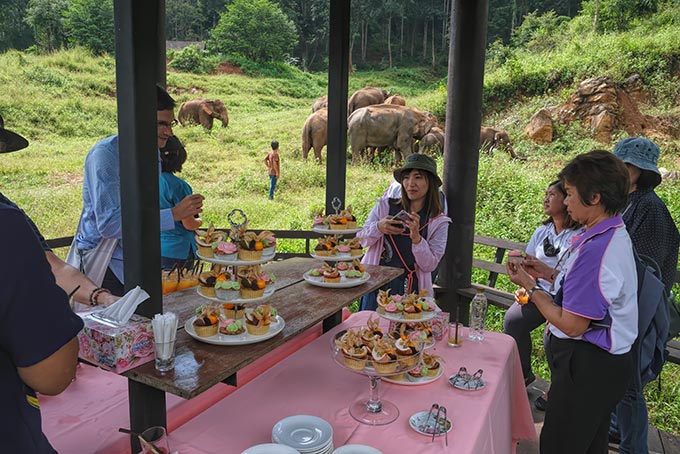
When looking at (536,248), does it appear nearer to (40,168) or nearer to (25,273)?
(25,273)

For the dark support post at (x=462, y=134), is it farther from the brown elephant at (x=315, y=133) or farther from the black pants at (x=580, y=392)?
the brown elephant at (x=315, y=133)

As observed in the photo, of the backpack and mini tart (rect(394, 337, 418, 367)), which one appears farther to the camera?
the backpack

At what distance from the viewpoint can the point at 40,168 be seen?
39.8ft

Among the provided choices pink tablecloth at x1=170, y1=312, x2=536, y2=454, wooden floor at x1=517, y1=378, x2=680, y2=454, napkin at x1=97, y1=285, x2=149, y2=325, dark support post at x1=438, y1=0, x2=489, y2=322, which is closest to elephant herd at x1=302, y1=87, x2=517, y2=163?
dark support post at x1=438, y1=0, x2=489, y2=322

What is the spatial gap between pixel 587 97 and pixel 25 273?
13.7 meters

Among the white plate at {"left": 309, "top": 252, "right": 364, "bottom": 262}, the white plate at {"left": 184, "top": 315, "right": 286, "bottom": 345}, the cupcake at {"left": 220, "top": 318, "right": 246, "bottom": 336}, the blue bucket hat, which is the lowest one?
the white plate at {"left": 184, "top": 315, "right": 286, "bottom": 345}

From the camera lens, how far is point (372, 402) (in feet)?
5.97

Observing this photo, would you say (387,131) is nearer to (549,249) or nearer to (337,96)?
(549,249)

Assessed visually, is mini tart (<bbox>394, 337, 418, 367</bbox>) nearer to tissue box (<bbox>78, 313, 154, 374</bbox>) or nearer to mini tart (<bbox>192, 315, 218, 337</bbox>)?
mini tart (<bbox>192, 315, 218, 337</bbox>)

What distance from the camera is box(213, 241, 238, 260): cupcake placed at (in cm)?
183

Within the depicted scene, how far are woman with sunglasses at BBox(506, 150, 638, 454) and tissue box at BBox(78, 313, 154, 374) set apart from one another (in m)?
1.42

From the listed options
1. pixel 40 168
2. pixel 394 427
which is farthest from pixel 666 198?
pixel 40 168

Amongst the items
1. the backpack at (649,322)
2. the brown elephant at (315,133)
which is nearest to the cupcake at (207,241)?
the backpack at (649,322)

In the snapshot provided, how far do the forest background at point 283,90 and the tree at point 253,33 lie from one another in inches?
2.3
